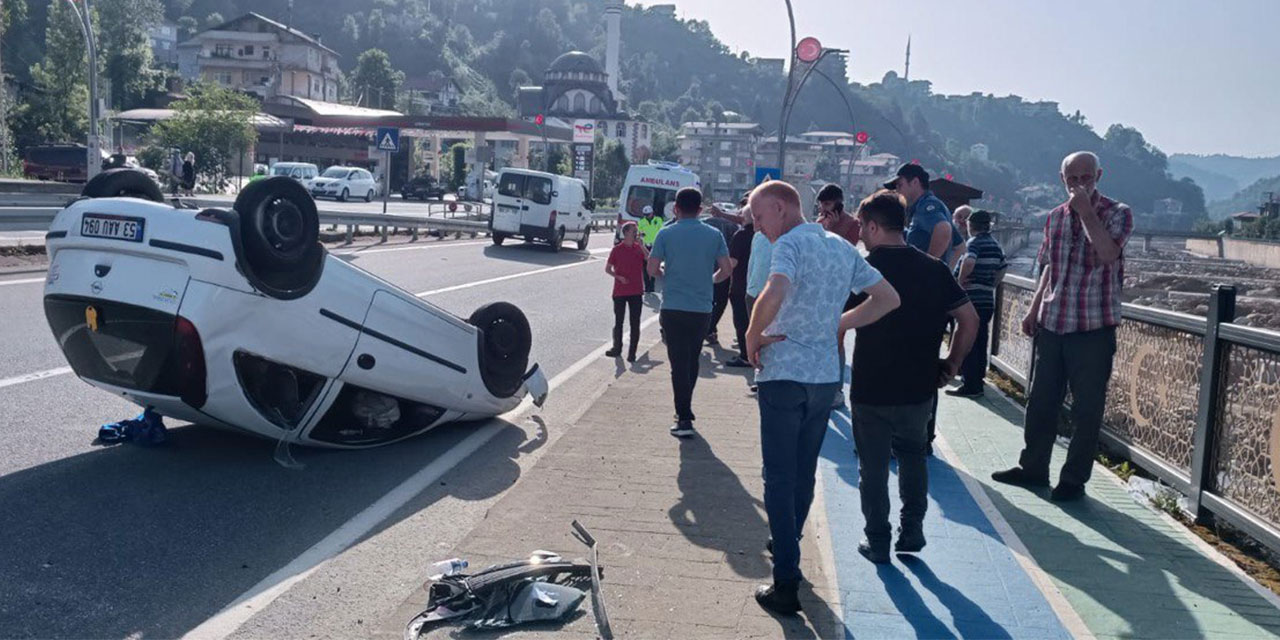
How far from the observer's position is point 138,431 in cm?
755

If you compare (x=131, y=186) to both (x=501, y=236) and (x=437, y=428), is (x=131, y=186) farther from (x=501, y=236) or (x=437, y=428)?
(x=501, y=236)

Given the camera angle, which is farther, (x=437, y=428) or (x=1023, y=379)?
(x=1023, y=379)

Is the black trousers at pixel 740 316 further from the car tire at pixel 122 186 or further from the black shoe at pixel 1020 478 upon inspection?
the car tire at pixel 122 186

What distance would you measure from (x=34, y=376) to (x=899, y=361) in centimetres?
729

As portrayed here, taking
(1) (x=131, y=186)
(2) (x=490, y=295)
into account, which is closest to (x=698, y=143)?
(2) (x=490, y=295)

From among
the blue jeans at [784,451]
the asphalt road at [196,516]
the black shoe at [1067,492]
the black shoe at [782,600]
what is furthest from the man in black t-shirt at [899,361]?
the asphalt road at [196,516]

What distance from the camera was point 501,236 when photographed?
31.9m

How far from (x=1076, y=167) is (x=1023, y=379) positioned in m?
5.11

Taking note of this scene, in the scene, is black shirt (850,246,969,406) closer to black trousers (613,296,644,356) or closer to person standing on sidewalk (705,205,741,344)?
black trousers (613,296,644,356)

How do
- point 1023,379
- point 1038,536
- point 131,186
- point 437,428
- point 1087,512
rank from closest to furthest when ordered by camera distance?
point 1038,536 < point 1087,512 < point 131,186 < point 437,428 < point 1023,379

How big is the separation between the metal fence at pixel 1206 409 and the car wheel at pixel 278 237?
5330 millimetres

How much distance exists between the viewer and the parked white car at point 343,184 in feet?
169

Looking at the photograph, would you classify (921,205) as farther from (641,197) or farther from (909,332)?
(641,197)

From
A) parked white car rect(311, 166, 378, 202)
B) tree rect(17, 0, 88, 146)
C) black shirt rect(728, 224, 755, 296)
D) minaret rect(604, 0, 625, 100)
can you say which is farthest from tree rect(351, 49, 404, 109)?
black shirt rect(728, 224, 755, 296)
